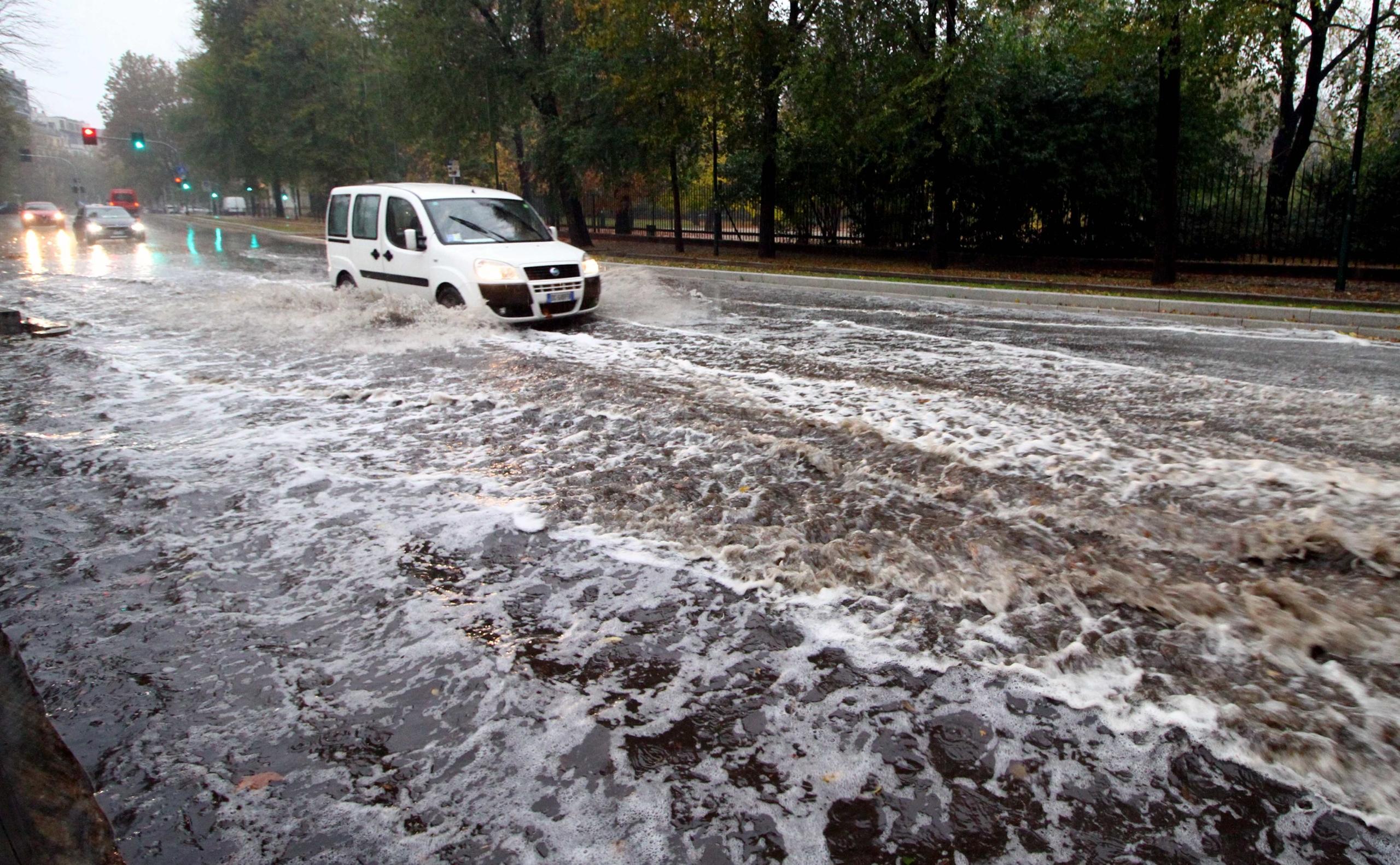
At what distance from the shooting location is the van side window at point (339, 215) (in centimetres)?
1244

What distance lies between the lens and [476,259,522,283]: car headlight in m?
10.5

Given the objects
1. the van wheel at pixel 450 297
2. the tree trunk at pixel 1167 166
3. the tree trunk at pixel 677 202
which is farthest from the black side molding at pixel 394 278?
the tree trunk at pixel 677 202

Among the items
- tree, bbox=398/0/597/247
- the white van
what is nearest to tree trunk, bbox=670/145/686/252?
tree, bbox=398/0/597/247

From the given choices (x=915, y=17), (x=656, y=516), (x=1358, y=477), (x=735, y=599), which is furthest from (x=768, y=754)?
(x=915, y=17)

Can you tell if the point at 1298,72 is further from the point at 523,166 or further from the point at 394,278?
the point at 523,166

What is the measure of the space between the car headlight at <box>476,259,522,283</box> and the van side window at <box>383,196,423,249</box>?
1354mm

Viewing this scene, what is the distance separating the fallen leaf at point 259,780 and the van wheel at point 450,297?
8604 mm

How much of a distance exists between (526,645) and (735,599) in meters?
0.91

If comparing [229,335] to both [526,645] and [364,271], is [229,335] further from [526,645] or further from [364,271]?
[526,645]

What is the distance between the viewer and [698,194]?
28922 millimetres

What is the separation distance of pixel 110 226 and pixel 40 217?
1768 centimetres

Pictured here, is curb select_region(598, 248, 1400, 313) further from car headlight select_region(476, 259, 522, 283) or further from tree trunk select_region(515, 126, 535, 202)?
tree trunk select_region(515, 126, 535, 202)

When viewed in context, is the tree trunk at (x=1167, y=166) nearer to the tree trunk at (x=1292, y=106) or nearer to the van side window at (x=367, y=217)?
the tree trunk at (x=1292, y=106)

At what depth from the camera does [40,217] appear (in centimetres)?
4656
